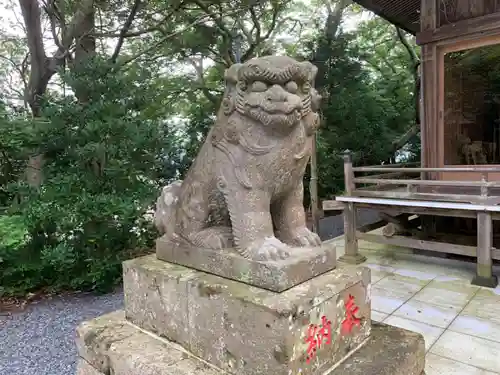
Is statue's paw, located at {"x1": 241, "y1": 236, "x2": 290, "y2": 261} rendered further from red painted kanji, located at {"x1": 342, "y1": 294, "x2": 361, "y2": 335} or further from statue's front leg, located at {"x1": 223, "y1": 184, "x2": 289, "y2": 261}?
red painted kanji, located at {"x1": 342, "y1": 294, "x2": 361, "y2": 335}

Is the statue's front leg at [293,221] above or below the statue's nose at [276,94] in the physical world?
below

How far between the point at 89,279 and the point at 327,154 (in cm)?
520

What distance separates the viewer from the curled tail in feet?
Result: 7.25

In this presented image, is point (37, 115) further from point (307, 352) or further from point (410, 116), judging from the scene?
point (410, 116)

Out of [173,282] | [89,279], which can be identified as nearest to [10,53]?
[89,279]

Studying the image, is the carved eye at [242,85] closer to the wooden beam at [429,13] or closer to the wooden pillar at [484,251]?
the wooden pillar at [484,251]

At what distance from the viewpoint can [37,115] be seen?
4.77 meters

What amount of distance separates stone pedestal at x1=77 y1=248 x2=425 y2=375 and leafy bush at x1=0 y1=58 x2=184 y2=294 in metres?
1.98

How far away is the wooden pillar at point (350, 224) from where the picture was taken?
500 centimetres

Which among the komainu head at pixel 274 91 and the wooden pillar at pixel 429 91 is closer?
the komainu head at pixel 274 91

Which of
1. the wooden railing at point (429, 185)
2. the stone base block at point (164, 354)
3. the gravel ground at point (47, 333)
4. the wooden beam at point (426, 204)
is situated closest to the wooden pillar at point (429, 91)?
the wooden railing at point (429, 185)

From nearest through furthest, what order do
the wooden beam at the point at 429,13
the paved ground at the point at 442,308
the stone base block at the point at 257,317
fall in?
the stone base block at the point at 257,317 → the paved ground at the point at 442,308 → the wooden beam at the point at 429,13

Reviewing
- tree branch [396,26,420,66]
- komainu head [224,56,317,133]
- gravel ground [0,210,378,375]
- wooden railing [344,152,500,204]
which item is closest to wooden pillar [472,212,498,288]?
wooden railing [344,152,500,204]

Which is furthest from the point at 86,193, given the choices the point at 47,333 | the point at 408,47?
the point at 408,47
